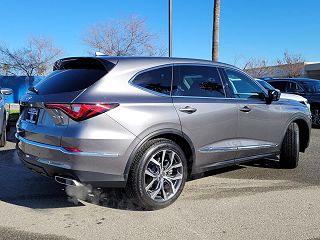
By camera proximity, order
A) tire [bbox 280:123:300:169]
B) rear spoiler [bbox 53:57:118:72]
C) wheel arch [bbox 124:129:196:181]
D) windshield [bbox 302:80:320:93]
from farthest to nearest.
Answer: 1. windshield [bbox 302:80:320:93]
2. tire [bbox 280:123:300:169]
3. rear spoiler [bbox 53:57:118:72]
4. wheel arch [bbox 124:129:196:181]

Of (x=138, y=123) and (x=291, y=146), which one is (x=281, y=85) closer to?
(x=291, y=146)

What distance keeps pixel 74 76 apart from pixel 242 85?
2.48 metres

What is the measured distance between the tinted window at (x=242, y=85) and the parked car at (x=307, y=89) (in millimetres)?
7817

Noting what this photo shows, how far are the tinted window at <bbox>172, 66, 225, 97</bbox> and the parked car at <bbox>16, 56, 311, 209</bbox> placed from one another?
0.04 feet

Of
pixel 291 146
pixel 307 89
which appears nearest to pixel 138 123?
pixel 291 146

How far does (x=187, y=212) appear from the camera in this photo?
14.1 feet

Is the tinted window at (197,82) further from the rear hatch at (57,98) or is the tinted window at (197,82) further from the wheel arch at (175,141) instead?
the rear hatch at (57,98)

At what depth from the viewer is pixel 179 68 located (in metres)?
4.68

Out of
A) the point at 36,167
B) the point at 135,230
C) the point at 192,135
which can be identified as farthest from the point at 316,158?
A: the point at 36,167

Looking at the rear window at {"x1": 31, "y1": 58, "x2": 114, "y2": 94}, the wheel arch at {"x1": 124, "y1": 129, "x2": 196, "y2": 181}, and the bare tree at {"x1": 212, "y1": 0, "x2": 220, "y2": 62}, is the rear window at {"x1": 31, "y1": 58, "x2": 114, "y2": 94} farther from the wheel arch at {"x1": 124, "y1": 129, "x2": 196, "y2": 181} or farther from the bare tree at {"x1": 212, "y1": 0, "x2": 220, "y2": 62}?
the bare tree at {"x1": 212, "y1": 0, "x2": 220, "y2": 62}

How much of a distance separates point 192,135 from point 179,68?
849 millimetres

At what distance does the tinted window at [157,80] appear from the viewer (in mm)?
4254

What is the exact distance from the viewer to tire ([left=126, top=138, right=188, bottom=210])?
4.07 m

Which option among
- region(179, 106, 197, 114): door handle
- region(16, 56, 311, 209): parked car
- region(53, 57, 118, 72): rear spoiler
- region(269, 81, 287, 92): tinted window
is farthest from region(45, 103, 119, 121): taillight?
region(269, 81, 287, 92): tinted window
